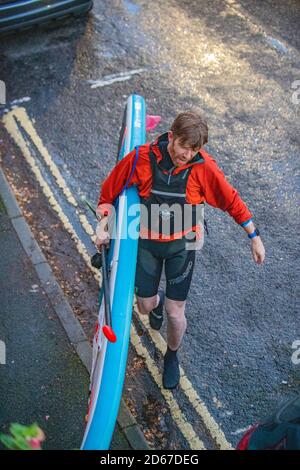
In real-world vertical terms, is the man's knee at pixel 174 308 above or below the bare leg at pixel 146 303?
above

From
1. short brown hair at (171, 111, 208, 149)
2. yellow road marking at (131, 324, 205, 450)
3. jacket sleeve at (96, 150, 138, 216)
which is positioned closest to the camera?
short brown hair at (171, 111, 208, 149)

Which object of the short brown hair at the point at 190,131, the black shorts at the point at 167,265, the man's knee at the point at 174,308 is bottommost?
the man's knee at the point at 174,308

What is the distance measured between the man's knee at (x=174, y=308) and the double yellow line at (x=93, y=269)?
0.64 metres

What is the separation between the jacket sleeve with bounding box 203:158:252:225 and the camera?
4594 millimetres

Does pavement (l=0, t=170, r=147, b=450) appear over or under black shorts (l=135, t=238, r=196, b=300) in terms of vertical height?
under

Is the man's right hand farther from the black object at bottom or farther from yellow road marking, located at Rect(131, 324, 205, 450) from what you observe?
yellow road marking, located at Rect(131, 324, 205, 450)

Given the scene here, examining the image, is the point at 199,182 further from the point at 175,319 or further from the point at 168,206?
the point at 175,319

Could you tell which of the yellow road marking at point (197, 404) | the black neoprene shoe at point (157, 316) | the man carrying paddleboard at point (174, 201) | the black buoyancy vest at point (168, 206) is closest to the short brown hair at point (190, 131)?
the man carrying paddleboard at point (174, 201)

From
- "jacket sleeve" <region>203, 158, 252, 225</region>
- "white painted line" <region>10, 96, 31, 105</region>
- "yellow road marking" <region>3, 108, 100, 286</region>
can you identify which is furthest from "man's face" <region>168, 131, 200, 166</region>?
"white painted line" <region>10, 96, 31, 105</region>

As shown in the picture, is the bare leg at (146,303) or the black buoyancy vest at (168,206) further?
the bare leg at (146,303)

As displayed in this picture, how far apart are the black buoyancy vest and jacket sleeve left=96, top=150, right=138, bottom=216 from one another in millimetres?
164

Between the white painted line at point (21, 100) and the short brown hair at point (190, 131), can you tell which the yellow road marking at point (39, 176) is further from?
the short brown hair at point (190, 131)

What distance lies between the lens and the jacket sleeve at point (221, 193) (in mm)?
4594

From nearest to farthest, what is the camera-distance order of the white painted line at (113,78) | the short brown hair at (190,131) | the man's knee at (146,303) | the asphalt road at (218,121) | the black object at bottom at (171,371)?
1. the short brown hair at (190,131)
2. the man's knee at (146,303)
3. the black object at bottom at (171,371)
4. the asphalt road at (218,121)
5. the white painted line at (113,78)
